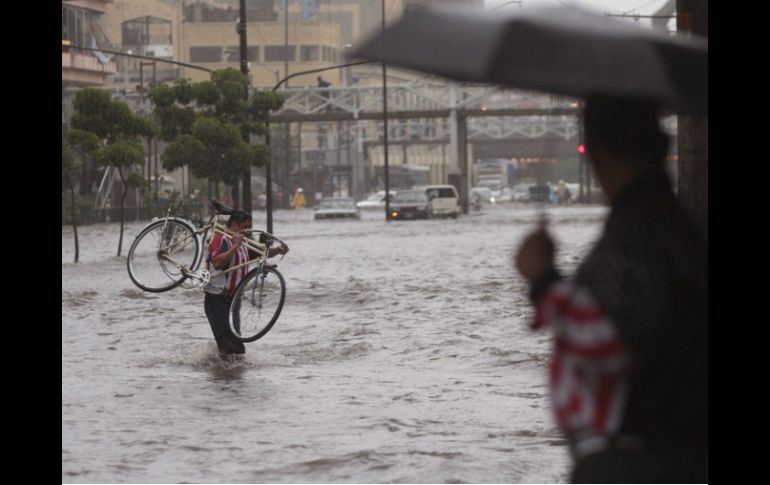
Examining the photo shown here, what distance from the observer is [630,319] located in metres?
3.87

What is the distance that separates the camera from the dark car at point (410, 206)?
72625 millimetres

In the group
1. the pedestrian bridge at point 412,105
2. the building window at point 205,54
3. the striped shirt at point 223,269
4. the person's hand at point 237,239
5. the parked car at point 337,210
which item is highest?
the building window at point 205,54

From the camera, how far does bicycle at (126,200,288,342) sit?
49.9ft

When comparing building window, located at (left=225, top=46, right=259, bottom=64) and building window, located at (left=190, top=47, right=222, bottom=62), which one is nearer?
building window, located at (left=225, top=46, right=259, bottom=64)

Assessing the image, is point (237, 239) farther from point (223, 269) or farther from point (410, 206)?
point (410, 206)

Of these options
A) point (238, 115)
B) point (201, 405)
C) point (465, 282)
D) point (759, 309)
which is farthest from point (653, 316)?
point (238, 115)

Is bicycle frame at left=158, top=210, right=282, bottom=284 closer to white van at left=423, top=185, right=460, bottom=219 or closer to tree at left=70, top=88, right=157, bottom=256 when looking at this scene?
tree at left=70, top=88, right=157, bottom=256

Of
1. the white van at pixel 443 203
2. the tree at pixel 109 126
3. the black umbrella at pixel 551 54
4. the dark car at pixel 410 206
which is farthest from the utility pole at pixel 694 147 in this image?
the white van at pixel 443 203

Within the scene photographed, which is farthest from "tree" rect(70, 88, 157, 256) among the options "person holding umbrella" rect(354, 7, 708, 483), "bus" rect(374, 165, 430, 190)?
"bus" rect(374, 165, 430, 190)

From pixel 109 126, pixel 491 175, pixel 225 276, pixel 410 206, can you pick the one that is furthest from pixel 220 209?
pixel 491 175

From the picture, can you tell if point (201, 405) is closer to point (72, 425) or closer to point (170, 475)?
point (72, 425)

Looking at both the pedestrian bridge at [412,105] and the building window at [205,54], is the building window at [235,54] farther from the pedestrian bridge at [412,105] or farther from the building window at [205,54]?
the pedestrian bridge at [412,105]

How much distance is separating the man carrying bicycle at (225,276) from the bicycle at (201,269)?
0.05m

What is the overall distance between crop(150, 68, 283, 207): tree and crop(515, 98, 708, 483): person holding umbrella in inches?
1500
